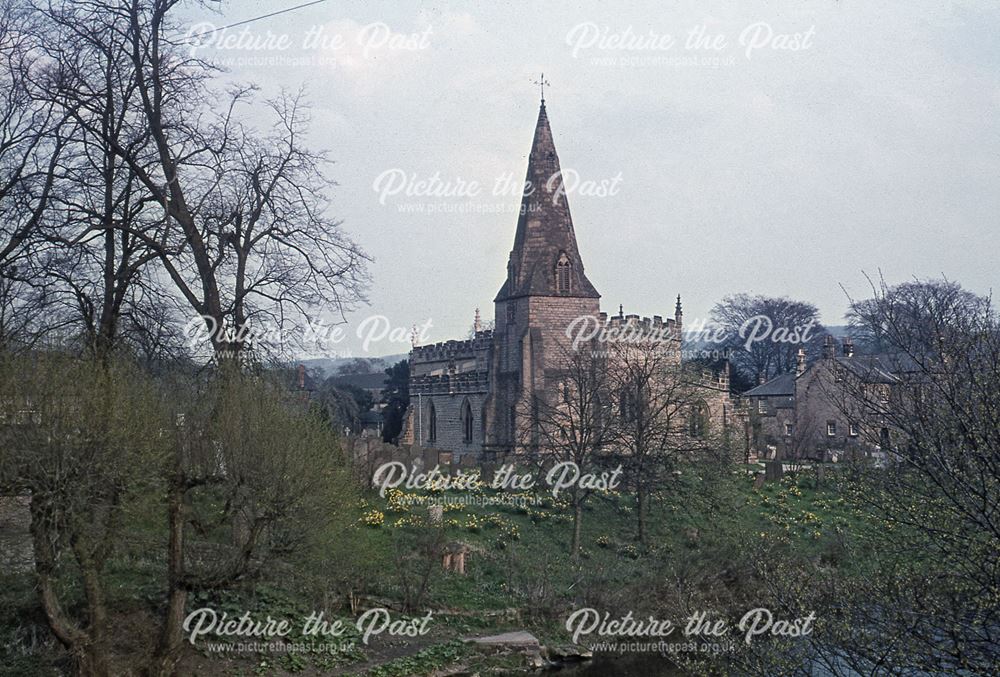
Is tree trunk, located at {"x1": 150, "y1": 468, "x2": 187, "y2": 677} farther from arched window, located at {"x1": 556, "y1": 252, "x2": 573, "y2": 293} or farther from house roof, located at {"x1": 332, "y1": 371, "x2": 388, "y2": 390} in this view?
house roof, located at {"x1": 332, "y1": 371, "x2": 388, "y2": 390}

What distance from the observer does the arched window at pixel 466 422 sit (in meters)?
45.9

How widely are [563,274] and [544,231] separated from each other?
197 centimetres

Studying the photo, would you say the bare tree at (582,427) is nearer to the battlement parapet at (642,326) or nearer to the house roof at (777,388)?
the battlement parapet at (642,326)

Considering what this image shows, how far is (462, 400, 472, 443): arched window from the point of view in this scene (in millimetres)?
45938

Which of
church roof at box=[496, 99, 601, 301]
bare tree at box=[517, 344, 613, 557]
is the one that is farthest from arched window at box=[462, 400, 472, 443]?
bare tree at box=[517, 344, 613, 557]

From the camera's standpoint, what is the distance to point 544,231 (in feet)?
136

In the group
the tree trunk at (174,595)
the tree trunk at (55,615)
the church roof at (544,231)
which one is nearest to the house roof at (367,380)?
the church roof at (544,231)

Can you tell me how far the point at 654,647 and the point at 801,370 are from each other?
35516mm

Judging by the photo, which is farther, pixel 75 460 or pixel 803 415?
pixel 803 415

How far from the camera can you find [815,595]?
10984 millimetres

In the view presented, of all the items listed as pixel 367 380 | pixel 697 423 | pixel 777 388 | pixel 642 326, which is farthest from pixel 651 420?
pixel 367 380

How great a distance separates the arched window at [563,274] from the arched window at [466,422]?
788 centimetres

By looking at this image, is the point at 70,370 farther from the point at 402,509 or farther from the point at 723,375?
the point at 723,375

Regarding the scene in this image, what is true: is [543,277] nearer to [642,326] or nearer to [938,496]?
[642,326]
